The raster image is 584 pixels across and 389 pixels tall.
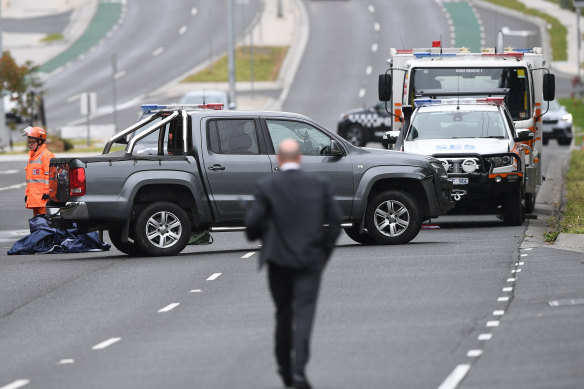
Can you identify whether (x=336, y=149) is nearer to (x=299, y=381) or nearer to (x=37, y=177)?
(x=37, y=177)

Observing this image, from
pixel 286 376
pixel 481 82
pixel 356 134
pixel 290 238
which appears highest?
pixel 481 82

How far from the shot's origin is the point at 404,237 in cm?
1845

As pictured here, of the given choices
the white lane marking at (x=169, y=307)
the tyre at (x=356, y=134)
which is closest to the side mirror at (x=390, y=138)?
the white lane marking at (x=169, y=307)

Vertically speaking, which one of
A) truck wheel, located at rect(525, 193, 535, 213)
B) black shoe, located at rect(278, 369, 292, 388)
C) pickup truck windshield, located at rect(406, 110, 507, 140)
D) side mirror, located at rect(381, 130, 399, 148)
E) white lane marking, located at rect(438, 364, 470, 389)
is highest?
pickup truck windshield, located at rect(406, 110, 507, 140)

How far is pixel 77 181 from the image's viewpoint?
685 inches

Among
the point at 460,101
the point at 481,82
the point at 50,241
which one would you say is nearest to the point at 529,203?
the point at 481,82

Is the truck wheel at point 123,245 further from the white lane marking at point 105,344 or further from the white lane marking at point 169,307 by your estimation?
the white lane marking at point 105,344

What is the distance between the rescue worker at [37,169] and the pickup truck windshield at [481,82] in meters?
6.91

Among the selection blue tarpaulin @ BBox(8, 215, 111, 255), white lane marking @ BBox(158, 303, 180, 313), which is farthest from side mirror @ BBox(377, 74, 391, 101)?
white lane marking @ BBox(158, 303, 180, 313)

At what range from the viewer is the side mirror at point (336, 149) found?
1803 centimetres

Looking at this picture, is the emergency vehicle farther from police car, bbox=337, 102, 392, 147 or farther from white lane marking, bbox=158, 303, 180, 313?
police car, bbox=337, 102, 392, 147

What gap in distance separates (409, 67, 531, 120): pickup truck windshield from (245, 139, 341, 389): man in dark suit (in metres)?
14.8

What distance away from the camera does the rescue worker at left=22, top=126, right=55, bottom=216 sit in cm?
1931

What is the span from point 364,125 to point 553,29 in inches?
1525
